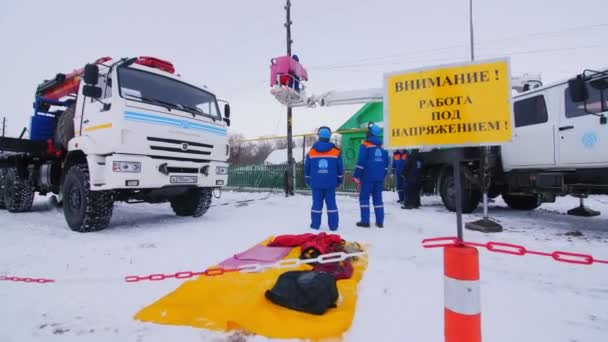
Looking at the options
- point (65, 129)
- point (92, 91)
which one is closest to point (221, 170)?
point (92, 91)

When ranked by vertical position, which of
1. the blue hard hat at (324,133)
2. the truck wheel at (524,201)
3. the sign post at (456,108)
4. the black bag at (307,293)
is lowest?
the black bag at (307,293)

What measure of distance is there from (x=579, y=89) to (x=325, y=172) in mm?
3730

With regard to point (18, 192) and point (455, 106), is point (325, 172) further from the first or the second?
point (18, 192)

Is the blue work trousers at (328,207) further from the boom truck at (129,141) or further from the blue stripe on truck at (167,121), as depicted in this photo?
the blue stripe on truck at (167,121)

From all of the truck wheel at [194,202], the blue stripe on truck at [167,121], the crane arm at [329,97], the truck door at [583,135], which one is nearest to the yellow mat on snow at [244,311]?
the blue stripe on truck at [167,121]

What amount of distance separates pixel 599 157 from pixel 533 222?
175cm

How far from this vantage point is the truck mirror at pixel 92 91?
455 cm

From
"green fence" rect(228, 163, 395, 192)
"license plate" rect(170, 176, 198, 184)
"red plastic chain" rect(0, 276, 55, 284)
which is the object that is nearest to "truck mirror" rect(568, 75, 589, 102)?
"license plate" rect(170, 176, 198, 184)

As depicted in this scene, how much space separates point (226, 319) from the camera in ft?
6.82

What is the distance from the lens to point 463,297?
1386 millimetres

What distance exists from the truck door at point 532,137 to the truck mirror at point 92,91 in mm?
6807

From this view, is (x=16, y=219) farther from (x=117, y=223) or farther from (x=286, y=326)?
(x=286, y=326)

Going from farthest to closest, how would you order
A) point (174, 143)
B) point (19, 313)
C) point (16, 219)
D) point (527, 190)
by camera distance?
point (16, 219) < point (527, 190) < point (174, 143) < point (19, 313)

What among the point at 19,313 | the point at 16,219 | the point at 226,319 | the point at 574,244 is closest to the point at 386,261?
the point at 226,319
